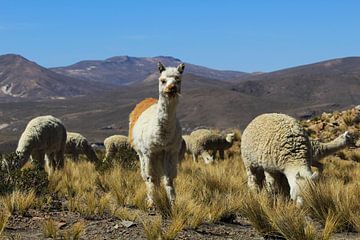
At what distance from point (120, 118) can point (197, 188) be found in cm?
11043

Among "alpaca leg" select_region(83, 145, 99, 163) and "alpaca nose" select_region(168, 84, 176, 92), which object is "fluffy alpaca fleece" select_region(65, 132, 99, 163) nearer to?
"alpaca leg" select_region(83, 145, 99, 163)

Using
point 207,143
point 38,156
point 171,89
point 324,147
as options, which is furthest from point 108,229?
point 207,143

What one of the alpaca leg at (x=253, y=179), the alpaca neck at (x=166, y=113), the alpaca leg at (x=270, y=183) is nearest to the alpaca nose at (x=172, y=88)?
the alpaca neck at (x=166, y=113)

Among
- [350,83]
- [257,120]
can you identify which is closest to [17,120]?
[350,83]

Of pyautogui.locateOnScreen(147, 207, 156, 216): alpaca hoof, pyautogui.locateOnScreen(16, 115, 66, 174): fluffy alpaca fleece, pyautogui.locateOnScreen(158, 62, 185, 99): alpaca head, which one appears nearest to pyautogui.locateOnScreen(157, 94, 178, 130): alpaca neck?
pyautogui.locateOnScreen(158, 62, 185, 99): alpaca head

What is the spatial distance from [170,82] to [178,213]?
5.57 ft

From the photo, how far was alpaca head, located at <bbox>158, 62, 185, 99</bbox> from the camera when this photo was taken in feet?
25.5

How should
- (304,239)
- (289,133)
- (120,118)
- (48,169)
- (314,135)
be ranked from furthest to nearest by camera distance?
(120,118) < (314,135) < (48,169) < (289,133) < (304,239)

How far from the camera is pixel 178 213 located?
23.6 feet

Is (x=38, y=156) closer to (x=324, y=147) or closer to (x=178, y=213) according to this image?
(x=324, y=147)

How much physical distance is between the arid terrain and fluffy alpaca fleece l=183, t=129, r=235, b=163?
7.26 metres

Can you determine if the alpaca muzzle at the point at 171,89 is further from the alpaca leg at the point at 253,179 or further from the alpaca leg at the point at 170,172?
the alpaca leg at the point at 253,179

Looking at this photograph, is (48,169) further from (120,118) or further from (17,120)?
(17,120)

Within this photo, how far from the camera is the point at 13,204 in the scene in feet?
26.0
